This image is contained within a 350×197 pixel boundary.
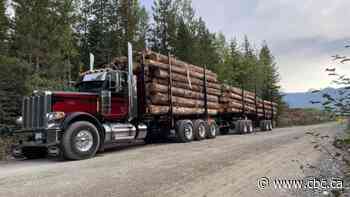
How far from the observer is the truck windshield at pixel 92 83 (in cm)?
1048

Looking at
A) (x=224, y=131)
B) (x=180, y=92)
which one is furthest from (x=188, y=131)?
(x=224, y=131)

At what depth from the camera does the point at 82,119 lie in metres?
9.19

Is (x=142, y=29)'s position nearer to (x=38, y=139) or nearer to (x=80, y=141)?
(x=80, y=141)

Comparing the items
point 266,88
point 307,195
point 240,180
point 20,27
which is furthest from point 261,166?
point 266,88

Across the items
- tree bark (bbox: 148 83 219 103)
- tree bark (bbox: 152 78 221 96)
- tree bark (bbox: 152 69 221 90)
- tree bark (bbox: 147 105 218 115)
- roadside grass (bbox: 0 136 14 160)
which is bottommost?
roadside grass (bbox: 0 136 14 160)

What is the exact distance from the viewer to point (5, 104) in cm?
1315

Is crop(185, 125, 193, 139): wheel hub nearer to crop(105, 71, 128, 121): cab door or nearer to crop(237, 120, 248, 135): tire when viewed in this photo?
crop(105, 71, 128, 121): cab door

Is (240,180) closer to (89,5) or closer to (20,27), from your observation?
(20,27)

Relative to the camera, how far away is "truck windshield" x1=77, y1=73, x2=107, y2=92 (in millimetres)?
10476

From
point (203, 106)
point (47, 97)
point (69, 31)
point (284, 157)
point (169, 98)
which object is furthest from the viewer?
point (69, 31)

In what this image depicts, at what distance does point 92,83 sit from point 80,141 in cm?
260

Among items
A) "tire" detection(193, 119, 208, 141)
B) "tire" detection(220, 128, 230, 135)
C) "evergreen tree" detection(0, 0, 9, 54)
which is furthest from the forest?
"tire" detection(220, 128, 230, 135)

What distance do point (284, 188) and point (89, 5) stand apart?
29.2m

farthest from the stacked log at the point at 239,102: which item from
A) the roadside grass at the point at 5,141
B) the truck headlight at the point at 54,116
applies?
the roadside grass at the point at 5,141
